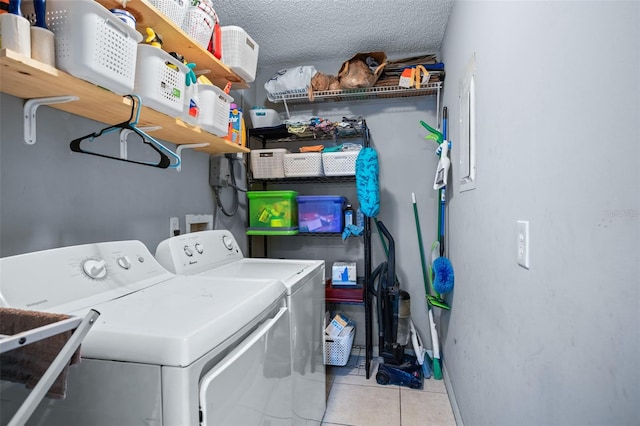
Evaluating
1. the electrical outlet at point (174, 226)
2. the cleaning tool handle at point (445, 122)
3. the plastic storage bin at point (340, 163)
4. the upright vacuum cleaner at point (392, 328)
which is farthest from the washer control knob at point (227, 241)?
the cleaning tool handle at point (445, 122)

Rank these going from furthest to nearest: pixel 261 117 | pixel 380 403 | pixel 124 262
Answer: pixel 261 117 → pixel 380 403 → pixel 124 262

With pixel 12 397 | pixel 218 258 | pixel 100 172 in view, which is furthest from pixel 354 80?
pixel 12 397

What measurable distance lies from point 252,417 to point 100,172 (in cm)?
114

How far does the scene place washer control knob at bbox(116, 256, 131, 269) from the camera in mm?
1173

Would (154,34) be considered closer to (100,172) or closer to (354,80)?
(100,172)

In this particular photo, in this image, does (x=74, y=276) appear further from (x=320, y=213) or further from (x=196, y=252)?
(x=320, y=213)

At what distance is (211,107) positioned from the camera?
1.57m

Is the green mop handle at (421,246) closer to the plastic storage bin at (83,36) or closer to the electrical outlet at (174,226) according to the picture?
the electrical outlet at (174,226)

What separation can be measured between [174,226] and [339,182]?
144 cm

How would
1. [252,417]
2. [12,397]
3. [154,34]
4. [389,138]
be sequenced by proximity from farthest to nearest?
[389,138], [154,34], [252,417], [12,397]

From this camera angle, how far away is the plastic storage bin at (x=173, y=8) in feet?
4.16

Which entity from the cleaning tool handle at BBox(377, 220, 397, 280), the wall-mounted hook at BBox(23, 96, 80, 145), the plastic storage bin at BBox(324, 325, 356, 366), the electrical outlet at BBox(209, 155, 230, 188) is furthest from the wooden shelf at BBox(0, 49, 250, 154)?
the plastic storage bin at BBox(324, 325, 356, 366)

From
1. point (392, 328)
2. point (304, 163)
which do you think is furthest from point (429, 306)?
point (304, 163)

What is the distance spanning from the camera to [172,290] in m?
1.12
